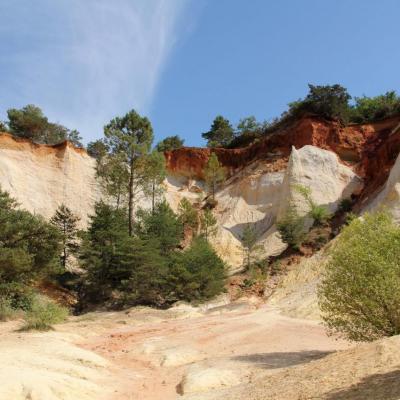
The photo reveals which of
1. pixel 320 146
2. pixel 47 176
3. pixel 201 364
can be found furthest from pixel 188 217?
pixel 201 364

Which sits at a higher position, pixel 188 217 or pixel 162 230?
pixel 188 217

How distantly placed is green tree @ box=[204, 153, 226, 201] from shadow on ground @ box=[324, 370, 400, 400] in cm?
4383

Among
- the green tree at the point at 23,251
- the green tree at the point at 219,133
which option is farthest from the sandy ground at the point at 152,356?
the green tree at the point at 219,133

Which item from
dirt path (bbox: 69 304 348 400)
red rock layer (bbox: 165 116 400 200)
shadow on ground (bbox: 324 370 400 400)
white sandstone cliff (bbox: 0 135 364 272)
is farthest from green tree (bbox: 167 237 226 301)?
shadow on ground (bbox: 324 370 400 400)

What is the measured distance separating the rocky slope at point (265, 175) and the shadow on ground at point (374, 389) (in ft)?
101

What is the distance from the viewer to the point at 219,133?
224 ft

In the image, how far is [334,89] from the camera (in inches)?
1960

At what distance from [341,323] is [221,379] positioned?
3004mm

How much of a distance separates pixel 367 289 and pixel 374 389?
4.11 meters

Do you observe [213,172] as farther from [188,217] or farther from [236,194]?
[188,217]

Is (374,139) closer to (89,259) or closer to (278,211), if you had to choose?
(278,211)

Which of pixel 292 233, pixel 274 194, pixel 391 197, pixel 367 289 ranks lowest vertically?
pixel 367 289

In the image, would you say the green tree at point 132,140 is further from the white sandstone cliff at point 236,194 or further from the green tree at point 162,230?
the white sandstone cliff at point 236,194

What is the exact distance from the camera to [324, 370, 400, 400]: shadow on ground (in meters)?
5.95
